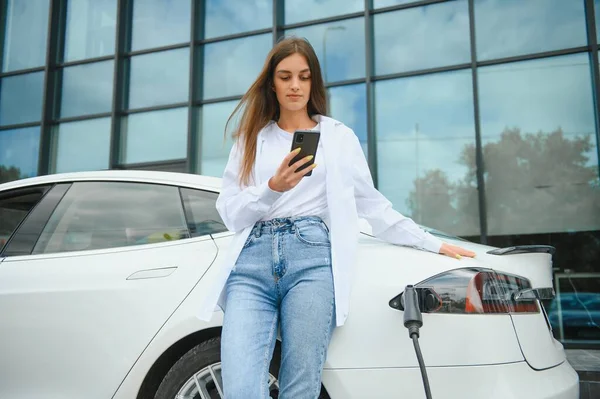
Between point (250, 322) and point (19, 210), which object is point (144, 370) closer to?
point (250, 322)

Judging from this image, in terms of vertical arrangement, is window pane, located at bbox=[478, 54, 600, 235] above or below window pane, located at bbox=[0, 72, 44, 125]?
below

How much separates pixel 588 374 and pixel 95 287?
4.11m

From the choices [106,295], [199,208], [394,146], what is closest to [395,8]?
[394,146]

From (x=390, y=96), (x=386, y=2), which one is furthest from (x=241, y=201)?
(x=386, y=2)

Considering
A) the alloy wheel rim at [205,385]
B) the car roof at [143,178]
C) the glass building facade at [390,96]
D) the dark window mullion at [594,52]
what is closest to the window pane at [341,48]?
the glass building facade at [390,96]

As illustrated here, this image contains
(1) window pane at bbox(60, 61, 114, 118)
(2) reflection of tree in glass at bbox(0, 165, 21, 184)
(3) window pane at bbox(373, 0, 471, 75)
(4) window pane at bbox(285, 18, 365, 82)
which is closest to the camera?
(3) window pane at bbox(373, 0, 471, 75)

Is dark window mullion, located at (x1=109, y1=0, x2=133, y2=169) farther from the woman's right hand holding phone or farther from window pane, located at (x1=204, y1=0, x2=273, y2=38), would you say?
the woman's right hand holding phone

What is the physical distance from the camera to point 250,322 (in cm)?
176

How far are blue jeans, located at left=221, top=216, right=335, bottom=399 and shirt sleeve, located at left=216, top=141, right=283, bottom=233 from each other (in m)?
0.07

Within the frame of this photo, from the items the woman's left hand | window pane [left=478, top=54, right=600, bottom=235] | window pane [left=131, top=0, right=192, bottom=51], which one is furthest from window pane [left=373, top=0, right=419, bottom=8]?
the woman's left hand

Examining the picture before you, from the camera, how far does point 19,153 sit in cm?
948

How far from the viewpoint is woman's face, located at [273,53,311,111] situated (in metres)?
2.09

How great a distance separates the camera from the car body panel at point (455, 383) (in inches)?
67.4

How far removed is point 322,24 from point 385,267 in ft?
22.2
